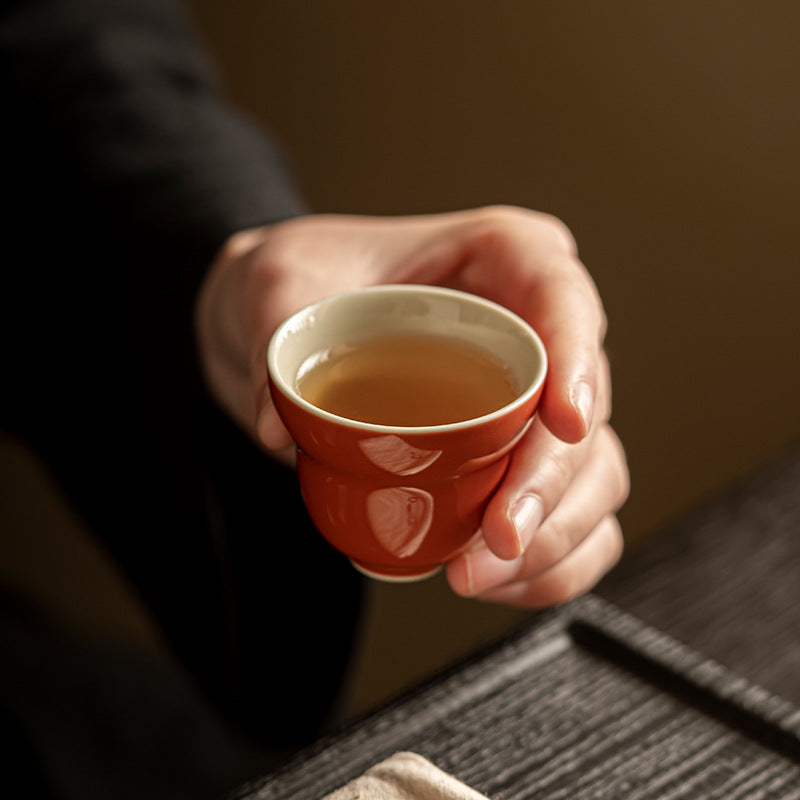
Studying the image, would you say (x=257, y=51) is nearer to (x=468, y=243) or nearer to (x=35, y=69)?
(x=35, y=69)

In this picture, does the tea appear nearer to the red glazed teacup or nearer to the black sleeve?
the red glazed teacup

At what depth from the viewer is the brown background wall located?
61.9 inches

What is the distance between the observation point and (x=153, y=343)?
1.02 metres

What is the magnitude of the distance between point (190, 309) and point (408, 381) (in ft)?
1.35

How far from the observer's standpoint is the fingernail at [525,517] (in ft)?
1.97

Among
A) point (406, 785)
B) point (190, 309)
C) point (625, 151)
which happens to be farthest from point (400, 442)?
point (625, 151)

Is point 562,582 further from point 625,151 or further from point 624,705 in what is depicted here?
point 625,151

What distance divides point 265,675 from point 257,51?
154 centimetres

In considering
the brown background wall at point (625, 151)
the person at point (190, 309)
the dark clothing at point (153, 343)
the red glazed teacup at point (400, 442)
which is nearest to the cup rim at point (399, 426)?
the red glazed teacup at point (400, 442)

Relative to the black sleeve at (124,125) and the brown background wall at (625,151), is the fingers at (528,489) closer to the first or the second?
the black sleeve at (124,125)

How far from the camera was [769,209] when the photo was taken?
5.20 feet

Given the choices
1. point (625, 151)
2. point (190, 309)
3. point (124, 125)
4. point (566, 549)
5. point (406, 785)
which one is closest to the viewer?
point (406, 785)

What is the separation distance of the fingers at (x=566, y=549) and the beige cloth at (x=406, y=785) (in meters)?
0.17

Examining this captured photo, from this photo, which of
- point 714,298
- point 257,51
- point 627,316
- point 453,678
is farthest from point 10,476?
point 453,678
